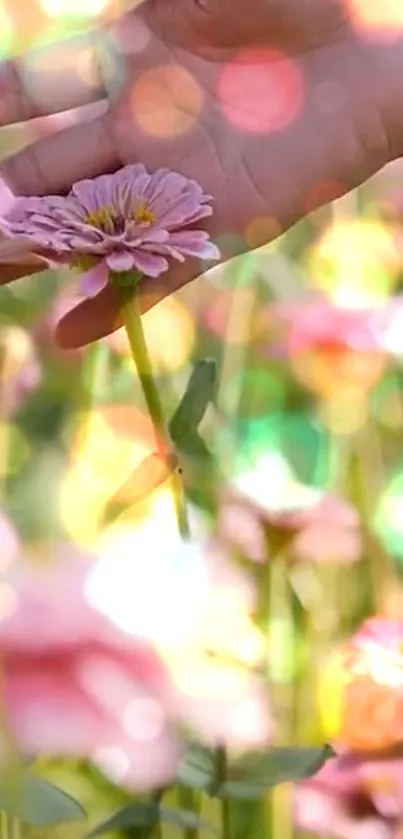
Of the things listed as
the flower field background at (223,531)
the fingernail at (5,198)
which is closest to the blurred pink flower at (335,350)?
the flower field background at (223,531)

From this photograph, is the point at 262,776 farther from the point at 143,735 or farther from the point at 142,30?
the point at 142,30

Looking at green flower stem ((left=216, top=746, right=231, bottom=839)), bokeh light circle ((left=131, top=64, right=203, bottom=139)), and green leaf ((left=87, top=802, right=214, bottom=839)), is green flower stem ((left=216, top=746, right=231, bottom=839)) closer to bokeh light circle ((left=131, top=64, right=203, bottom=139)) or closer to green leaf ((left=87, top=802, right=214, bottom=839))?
green leaf ((left=87, top=802, right=214, bottom=839))

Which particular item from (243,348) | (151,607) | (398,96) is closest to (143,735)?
(151,607)

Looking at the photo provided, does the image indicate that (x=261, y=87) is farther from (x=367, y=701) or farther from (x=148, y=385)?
(x=367, y=701)

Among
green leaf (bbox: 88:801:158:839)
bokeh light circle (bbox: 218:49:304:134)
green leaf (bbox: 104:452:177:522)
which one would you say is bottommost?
green leaf (bbox: 88:801:158:839)

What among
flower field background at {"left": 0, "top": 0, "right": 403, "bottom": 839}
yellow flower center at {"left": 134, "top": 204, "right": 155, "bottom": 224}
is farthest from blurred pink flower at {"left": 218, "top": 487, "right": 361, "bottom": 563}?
yellow flower center at {"left": 134, "top": 204, "right": 155, "bottom": 224}

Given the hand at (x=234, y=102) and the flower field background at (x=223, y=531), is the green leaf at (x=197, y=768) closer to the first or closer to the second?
the flower field background at (x=223, y=531)

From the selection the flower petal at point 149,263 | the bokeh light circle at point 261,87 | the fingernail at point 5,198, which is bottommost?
the flower petal at point 149,263
